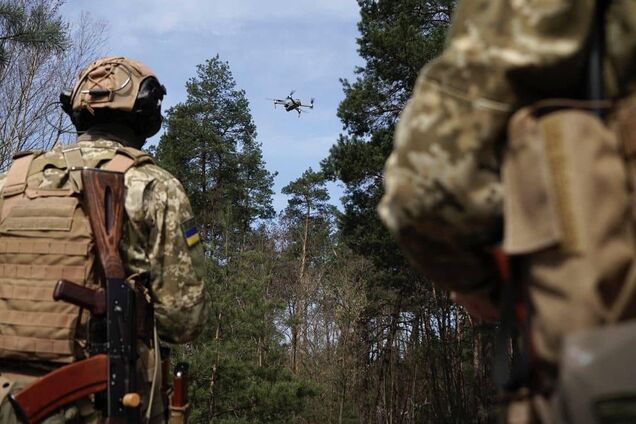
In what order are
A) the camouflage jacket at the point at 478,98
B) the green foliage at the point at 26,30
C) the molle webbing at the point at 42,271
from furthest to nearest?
→ the green foliage at the point at 26,30 → the molle webbing at the point at 42,271 → the camouflage jacket at the point at 478,98

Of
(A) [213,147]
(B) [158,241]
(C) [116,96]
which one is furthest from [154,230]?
(A) [213,147]

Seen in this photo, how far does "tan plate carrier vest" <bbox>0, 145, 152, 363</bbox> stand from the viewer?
3303 mm

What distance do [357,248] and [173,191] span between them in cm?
1446

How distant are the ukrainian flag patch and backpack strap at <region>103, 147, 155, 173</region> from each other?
37 centimetres

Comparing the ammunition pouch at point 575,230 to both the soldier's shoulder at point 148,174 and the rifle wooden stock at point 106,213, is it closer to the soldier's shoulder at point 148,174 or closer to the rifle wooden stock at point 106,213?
the rifle wooden stock at point 106,213

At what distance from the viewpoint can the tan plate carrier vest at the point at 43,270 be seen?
3.30 metres

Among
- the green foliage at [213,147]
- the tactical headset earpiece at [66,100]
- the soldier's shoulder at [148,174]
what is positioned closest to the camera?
the soldier's shoulder at [148,174]

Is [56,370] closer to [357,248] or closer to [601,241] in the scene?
[601,241]

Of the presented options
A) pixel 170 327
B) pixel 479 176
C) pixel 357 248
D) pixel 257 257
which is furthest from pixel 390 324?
pixel 479 176

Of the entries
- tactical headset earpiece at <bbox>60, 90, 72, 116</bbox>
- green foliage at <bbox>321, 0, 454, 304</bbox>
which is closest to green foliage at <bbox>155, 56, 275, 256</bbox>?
green foliage at <bbox>321, 0, 454, 304</bbox>


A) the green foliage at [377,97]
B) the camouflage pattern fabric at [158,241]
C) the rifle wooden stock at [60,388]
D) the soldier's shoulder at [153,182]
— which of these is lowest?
the rifle wooden stock at [60,388]

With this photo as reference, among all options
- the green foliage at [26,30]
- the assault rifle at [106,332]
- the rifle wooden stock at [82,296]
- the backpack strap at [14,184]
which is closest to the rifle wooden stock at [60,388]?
the assault rifle at [106,332]

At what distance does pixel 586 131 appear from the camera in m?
1.24

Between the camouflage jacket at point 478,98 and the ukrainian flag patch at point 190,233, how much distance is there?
7.49 feet
